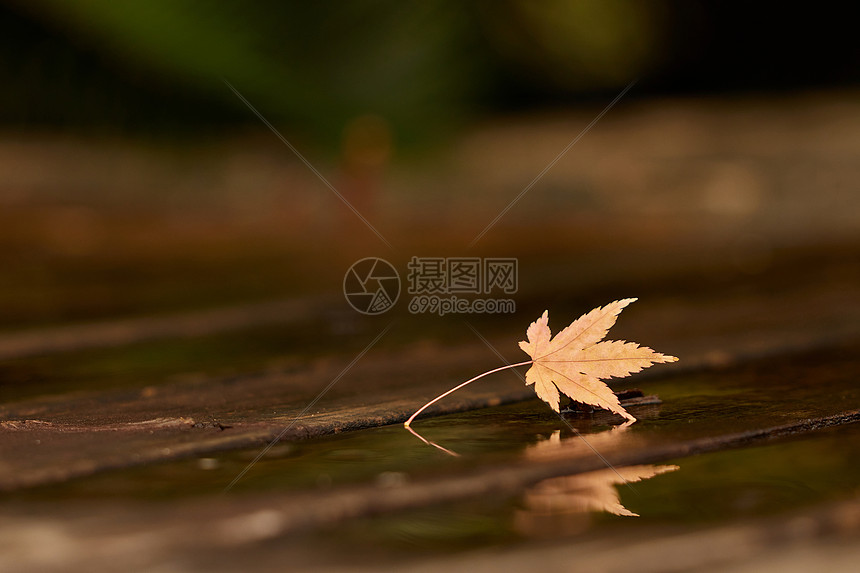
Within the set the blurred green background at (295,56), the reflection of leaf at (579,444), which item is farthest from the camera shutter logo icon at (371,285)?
the reflection of leaf at (579,444)

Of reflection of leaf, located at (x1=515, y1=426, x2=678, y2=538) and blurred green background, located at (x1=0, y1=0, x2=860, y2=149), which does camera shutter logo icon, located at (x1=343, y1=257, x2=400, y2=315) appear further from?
reflection of leaf, located at (x1=515, y1=426, x2=678, y2=538)

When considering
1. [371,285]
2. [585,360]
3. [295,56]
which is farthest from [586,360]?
[295,56]

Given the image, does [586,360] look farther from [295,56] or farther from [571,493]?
[295,56]

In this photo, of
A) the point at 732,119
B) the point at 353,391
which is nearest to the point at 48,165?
the point at 732,119

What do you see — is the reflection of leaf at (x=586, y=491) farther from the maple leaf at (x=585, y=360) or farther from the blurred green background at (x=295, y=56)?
the blurred green background at (x=295, y=56)

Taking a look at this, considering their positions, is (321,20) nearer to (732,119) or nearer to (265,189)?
(265,189)

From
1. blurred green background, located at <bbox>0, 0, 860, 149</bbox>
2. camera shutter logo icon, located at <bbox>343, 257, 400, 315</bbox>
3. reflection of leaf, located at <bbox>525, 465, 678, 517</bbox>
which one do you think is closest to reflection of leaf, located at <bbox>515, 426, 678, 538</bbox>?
reflection of leaf, located at <bbox>525, 465, 678, 517</bbox>
